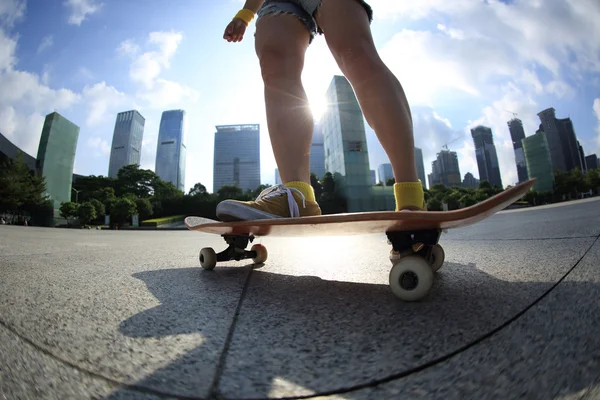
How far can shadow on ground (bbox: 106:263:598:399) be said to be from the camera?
0.69ft

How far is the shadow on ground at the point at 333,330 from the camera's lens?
0.69 feet

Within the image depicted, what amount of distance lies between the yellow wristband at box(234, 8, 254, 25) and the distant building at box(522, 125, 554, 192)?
35.7m

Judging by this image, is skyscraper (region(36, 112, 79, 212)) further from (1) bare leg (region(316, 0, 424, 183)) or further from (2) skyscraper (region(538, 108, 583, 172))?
(2) skyscraper (region(538, 108, 583, 172))

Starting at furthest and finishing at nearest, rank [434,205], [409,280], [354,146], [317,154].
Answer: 1. [317,154]
2. [434,205]
3. [354,146]
4. [409,280]

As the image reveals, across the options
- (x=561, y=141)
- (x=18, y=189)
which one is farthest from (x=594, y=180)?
(x=18, y=189)

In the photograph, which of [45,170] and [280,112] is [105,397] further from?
[45,170]

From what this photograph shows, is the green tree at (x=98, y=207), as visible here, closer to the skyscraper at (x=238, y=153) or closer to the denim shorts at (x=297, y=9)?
the denim shorts at (x=297, y=9)

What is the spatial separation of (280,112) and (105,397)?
769 mm

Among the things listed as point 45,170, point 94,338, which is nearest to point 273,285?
point 94,338

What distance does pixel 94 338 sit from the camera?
28cm

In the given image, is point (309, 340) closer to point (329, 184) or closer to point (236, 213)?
point (236, 213)

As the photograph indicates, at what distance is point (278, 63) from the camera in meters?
0.87

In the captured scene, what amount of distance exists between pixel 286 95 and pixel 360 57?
233 mm

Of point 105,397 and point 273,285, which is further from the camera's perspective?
point 273,285
